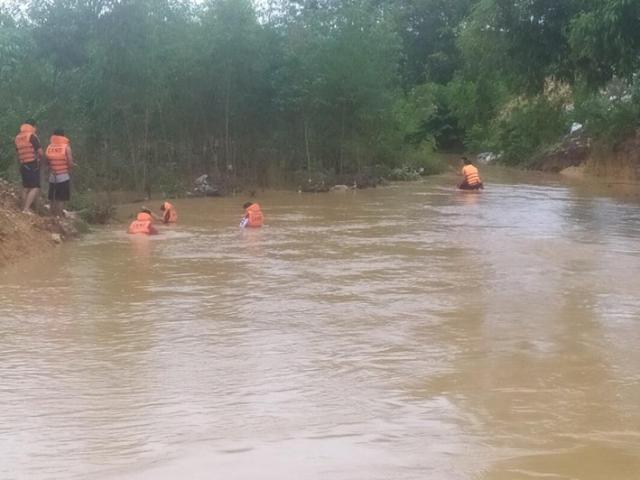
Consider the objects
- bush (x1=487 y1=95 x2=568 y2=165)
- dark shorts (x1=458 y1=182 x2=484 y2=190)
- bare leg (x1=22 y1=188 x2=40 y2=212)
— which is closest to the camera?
bare leg (x1=22 y1=188 x2=40 y2=212)

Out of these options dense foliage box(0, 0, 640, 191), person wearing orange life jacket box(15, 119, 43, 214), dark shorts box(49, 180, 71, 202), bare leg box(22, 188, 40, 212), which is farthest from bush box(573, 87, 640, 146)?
bare leg box(22, 188, 40, 212)

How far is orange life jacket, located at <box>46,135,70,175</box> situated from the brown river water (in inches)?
73.3

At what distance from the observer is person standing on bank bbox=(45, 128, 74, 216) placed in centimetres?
1447

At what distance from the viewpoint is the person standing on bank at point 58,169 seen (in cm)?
1447

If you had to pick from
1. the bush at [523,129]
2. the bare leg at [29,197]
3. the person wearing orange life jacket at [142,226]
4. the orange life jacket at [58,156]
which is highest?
the bush at [523,129]

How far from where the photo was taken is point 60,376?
20.5ft

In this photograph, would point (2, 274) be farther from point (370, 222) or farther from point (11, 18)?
point (11, 18)

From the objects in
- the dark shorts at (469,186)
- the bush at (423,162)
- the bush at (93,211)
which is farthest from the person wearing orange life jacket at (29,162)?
the bush at (423,162)

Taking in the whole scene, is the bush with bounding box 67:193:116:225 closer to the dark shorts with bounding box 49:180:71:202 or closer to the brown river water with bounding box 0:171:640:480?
the dark shorts with bounding box 49:180:71:202

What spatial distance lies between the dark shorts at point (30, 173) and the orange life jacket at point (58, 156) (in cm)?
55

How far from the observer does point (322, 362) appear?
6.65 m

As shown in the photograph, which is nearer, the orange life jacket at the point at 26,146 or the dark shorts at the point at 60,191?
the orange life jacket at the point at 26,146

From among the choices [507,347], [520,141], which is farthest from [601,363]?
[520,141]

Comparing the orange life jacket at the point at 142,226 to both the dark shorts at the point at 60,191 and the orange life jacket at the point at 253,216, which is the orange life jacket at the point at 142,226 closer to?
the dark shorts at the point at 60,191
